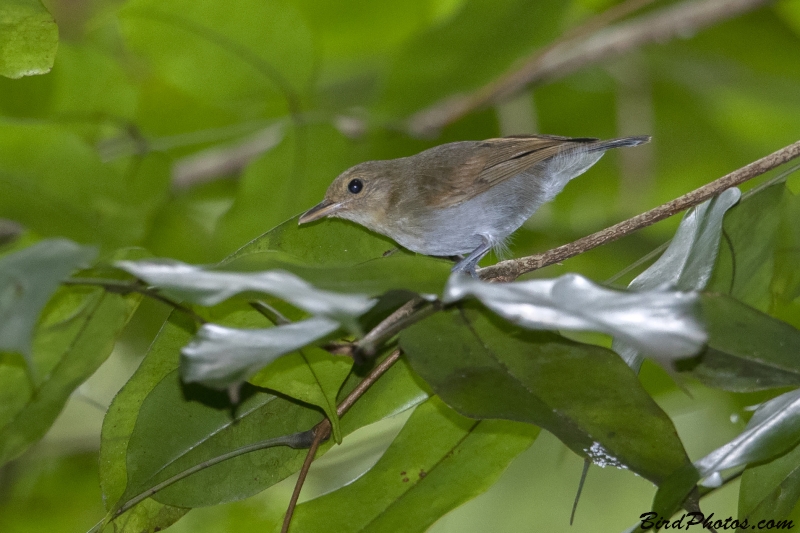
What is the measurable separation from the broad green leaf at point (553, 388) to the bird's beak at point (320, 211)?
1045 mm

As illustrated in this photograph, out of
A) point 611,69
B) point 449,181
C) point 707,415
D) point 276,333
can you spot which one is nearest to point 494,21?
point 449,181

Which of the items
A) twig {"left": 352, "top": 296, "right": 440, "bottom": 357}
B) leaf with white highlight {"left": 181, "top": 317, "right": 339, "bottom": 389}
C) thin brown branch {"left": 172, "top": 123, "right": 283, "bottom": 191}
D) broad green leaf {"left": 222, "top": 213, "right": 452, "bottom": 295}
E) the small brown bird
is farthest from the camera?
thin brown branch {"left": 172, "top": 123, "right": 283, "bottom": 191}

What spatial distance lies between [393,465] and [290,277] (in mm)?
1069

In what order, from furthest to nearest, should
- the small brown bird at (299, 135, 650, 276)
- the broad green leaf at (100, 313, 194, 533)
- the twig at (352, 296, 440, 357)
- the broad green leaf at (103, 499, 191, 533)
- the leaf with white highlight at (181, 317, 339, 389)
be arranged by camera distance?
the small brown bird at (299, 135, 650, 276) → the broad green leaf at (103, 499, 191, 533) → the broad green leaf at (100, 313, 194, 533) → the twig at (352, 296, 440, 357) → the leaf with white highlight at (181, 317, 339, 389)

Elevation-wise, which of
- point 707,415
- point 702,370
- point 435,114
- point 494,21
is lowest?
point 702,370

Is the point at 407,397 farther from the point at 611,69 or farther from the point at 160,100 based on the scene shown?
the point at 611,69

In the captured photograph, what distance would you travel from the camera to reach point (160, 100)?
4426 millimetres

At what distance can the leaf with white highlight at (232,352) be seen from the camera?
4.39 feet

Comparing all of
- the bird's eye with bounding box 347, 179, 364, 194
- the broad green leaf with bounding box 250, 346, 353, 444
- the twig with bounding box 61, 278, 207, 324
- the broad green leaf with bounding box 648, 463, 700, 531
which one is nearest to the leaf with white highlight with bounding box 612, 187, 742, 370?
the broad green leaf with bounding box 648, 463, 700, 531

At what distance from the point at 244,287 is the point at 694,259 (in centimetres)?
121

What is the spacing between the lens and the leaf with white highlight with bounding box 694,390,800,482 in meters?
1.68

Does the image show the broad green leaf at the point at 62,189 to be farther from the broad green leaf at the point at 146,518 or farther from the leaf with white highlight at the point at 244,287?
the leaf with white highlight at the point at 244,287

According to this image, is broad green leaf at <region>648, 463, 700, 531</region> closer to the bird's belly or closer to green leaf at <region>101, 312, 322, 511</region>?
green leaf at <region>101, 312, 322, 511</region>

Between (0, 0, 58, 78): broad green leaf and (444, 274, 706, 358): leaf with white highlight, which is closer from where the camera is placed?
(444, 274, 706, 358): leaf with white highlight
